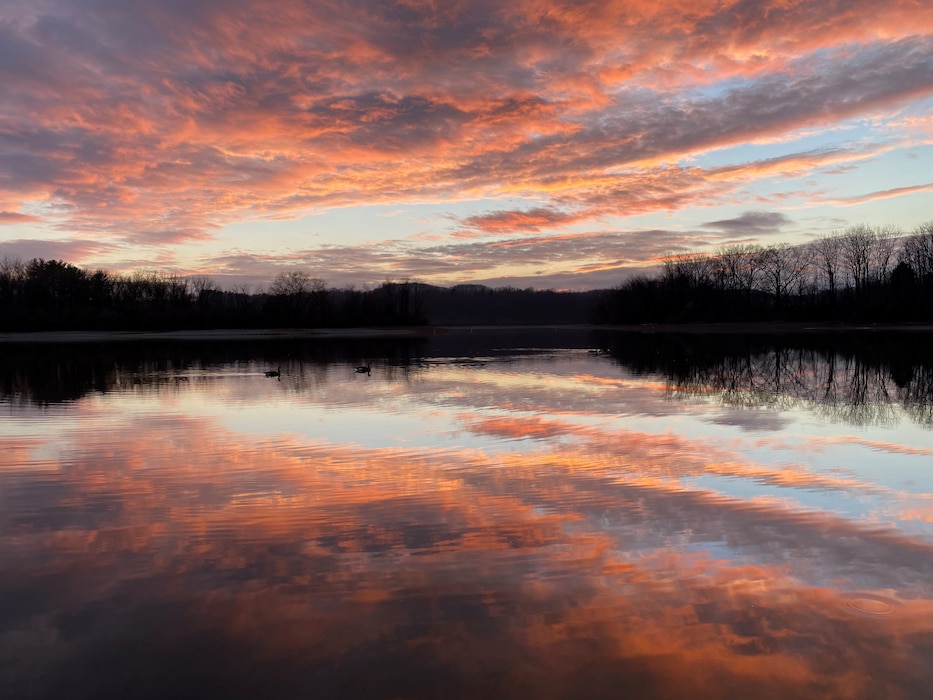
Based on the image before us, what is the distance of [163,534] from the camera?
22.3 ft

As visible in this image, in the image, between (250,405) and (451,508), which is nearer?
(451,508)

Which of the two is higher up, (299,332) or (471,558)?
(299,332)

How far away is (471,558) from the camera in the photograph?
5.99 meters

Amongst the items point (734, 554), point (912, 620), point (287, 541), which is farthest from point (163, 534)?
point (912, 620)

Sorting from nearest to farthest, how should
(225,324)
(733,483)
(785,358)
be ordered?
(733,483) < (785,358) < (225,324)

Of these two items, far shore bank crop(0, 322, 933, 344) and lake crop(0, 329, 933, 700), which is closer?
lake crop(0, 329, 933, 700)

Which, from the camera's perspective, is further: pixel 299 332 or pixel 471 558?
pixel 299 332

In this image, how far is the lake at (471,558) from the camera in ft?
13.6

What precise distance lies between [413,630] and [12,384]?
80.3 feet

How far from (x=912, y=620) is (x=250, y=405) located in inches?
605

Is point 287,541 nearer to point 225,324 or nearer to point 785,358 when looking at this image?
point 785,358

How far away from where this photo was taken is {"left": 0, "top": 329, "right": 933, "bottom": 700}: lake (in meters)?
4.14

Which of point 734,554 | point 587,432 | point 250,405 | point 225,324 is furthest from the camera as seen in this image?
point 225,324

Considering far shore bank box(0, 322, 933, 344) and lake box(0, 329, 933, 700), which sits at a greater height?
far shore bank box(0, 322, 933, 344)
